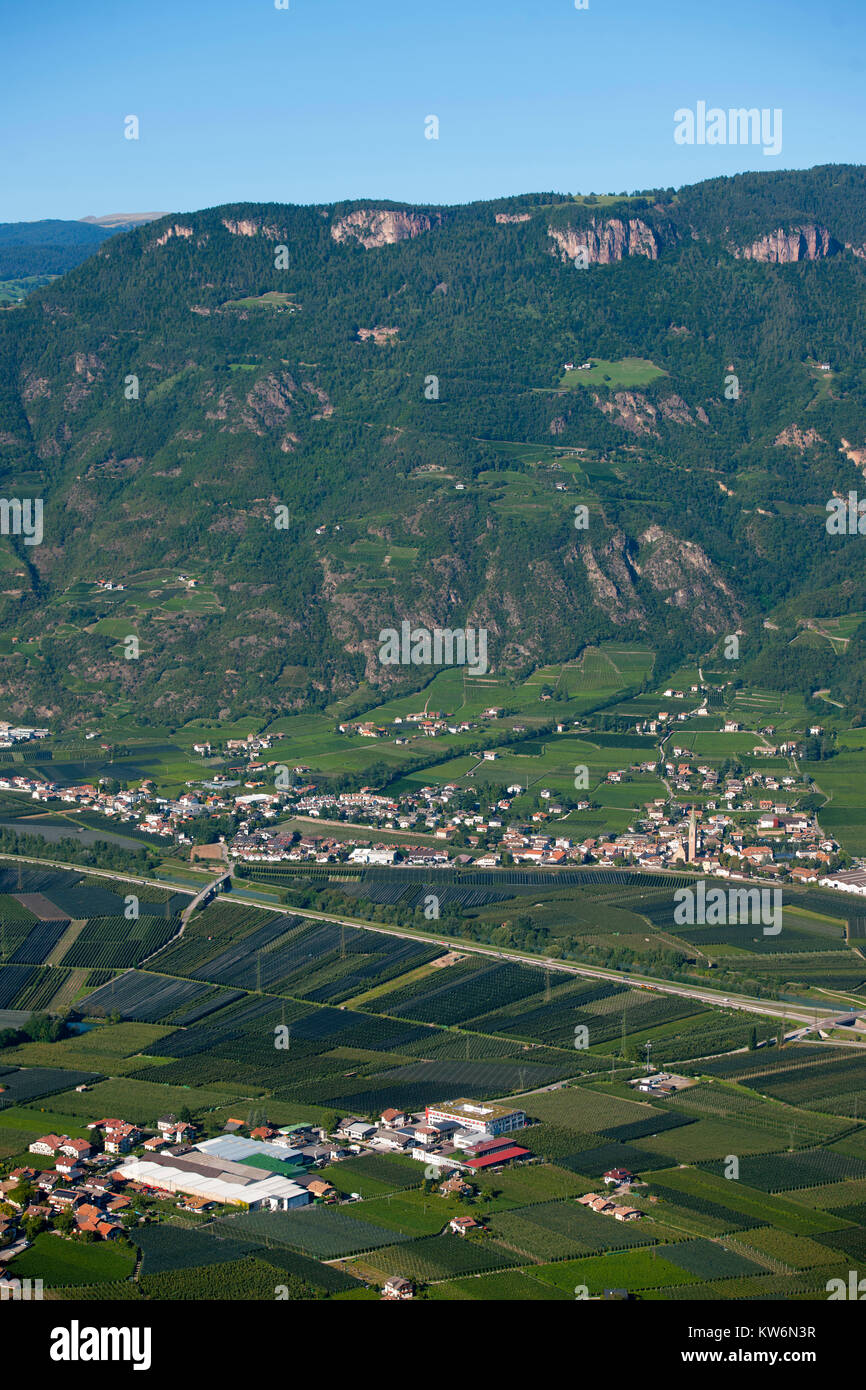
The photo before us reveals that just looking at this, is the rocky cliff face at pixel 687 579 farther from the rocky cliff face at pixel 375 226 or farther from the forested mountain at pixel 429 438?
the rocky cliff face at pixel 375 226

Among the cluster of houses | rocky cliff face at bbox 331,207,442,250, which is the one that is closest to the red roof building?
the cluster of houses

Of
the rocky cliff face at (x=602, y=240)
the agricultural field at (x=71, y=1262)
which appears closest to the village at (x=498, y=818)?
the agricultural field at (x=71, y=1262)

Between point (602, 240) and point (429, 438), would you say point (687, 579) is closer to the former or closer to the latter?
point (429, 438)

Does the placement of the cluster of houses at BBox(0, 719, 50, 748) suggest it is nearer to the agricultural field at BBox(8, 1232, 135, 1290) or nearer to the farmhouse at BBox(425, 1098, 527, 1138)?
the farmhouse at BBox(425, 1098, 527, 1138)

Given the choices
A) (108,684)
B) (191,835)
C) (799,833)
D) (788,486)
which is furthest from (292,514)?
(799,833)

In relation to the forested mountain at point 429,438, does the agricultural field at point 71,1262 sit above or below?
below

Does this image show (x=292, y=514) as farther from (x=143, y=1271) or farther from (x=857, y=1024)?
(x=143, y=1271)
